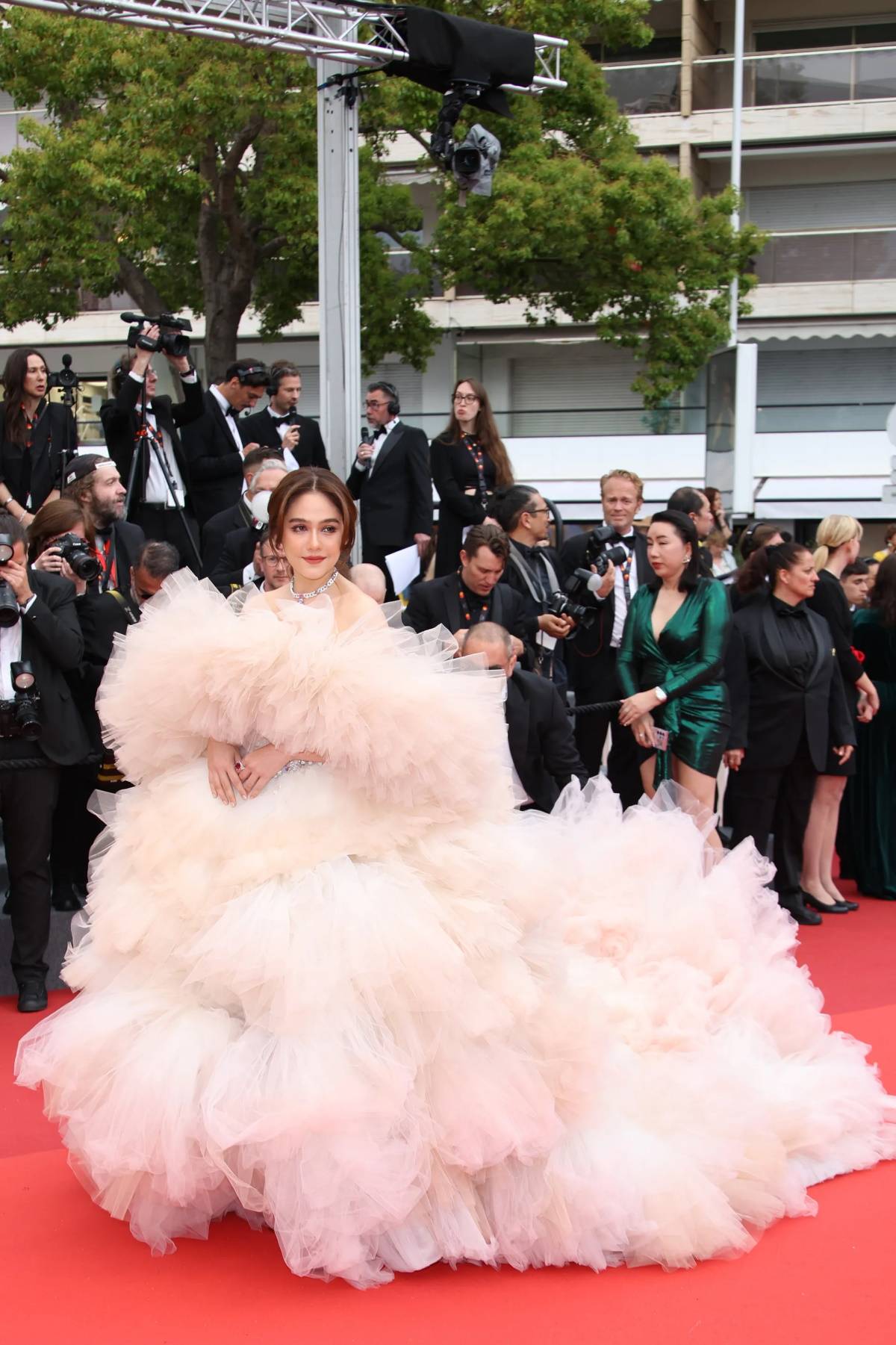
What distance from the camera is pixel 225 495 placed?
8.70 metres

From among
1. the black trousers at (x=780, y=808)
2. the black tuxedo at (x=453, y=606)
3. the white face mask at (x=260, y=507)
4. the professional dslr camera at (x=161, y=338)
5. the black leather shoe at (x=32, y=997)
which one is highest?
the professional dslr camera at (x=161, y=338)

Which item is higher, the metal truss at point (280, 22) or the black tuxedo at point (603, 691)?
the metal truss at point (280, 22)

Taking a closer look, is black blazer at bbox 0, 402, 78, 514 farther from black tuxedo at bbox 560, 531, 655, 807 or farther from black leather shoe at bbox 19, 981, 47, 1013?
black leather shoe at bbox 19, 981, 47, 1013

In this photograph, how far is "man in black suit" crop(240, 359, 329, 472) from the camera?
9008 millimetres

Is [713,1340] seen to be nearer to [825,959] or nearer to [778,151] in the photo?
[825,959]

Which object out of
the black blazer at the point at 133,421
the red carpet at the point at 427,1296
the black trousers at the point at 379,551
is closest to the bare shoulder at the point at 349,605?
Result: the red carpet at the point at 427,1296

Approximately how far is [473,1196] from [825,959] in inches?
157

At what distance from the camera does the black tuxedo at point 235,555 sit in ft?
23.8

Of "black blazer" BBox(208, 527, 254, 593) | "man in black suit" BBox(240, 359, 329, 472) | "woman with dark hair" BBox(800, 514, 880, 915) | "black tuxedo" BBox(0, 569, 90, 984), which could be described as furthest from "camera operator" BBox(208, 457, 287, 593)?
"woman with dark hair" BBox(800, 514, 880, 915)

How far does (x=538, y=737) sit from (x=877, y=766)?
3292 mm

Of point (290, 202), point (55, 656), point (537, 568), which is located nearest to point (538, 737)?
point (537, 568)

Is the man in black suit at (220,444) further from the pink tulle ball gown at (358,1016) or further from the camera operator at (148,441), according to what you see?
the pink tulle ball gown at (358,1016)

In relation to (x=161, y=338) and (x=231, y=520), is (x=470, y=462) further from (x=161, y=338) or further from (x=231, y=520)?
(x=161, y=338)

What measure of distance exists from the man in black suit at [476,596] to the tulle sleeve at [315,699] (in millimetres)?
2859
